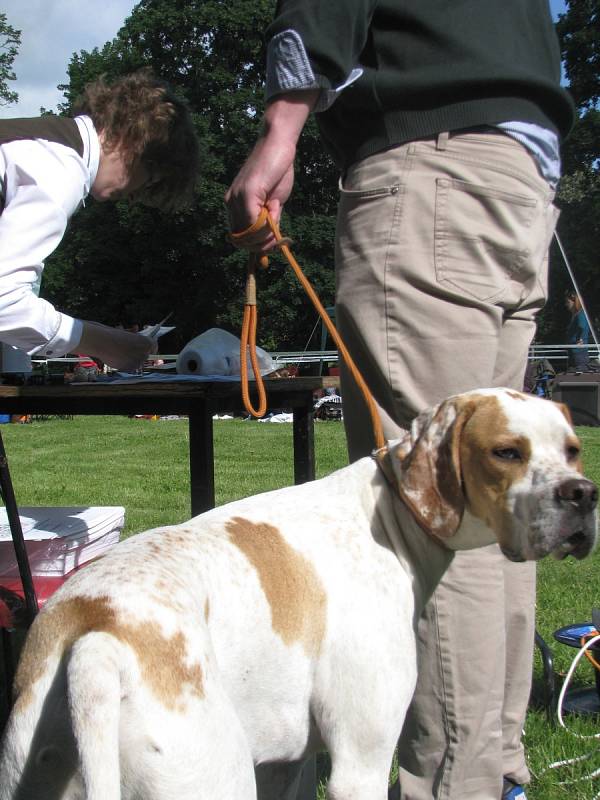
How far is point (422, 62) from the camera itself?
199 centimetres

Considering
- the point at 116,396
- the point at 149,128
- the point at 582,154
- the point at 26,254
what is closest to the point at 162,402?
the point at 116,396

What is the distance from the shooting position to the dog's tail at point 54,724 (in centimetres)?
126

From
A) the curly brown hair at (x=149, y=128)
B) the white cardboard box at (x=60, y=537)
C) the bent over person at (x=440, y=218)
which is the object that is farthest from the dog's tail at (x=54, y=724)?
the curly brown hair at (x=149, y=128)

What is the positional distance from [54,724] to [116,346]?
4.52ft

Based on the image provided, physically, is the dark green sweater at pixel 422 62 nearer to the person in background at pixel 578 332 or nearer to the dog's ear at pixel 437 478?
the dog's ear at pixel 437 478

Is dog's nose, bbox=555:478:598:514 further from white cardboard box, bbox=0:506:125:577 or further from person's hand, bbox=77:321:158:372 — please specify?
white cardboard box, bbox=0:506:125:577

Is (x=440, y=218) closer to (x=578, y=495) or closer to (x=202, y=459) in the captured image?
(x=578, y=495)

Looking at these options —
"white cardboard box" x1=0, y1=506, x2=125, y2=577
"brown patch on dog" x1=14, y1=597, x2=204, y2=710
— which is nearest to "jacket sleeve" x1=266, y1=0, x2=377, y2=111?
"brown patch on dog" x1=14, y1=597, x2=204, y2=710

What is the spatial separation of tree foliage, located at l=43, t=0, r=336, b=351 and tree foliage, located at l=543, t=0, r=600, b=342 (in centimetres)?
895

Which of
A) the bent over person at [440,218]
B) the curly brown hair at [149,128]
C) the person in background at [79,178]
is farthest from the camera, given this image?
the curly brown hair at [149,128]

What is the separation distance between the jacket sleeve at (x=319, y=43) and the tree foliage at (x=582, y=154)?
2878 centimetres

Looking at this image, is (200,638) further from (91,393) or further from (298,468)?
(298,468)

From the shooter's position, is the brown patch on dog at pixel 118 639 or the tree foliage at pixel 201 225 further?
the tree foliage at pixel 201 225

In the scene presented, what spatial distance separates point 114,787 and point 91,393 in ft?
4.49
